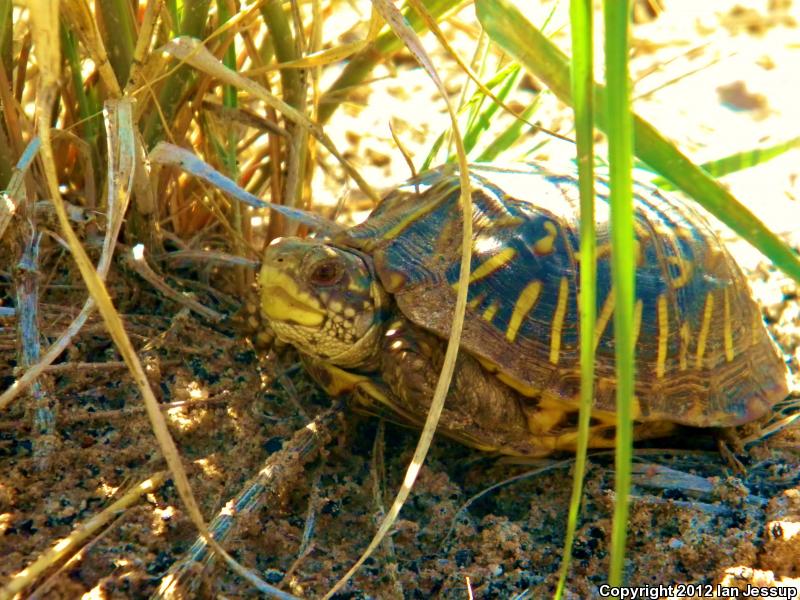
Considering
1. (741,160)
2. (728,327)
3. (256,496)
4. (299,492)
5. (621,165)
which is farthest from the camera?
(741,160)

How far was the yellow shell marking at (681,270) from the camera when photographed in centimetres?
188

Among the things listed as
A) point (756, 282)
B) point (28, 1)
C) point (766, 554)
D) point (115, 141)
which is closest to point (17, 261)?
point (115, 141)

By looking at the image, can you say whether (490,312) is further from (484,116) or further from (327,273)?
(484,116)

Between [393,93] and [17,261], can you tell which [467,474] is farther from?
[393,93]

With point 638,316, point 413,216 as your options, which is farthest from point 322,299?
point 638,316

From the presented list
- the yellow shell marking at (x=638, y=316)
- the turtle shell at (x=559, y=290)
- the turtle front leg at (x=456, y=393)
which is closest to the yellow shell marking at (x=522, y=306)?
the turtle shell at (x=559, y=290)

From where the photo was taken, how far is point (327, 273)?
1.78 m

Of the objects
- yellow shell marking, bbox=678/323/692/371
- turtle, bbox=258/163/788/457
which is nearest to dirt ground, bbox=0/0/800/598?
turtle, bbox=258/163/788/457

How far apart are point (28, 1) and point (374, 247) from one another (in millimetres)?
917

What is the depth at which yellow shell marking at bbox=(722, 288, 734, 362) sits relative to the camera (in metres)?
1.95

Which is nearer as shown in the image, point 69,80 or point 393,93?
point 69,80

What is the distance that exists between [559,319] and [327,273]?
50 centimetres

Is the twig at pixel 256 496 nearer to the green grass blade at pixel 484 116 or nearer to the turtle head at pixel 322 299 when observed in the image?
the turtle head at pixel 322 299

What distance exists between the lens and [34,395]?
163 cm
